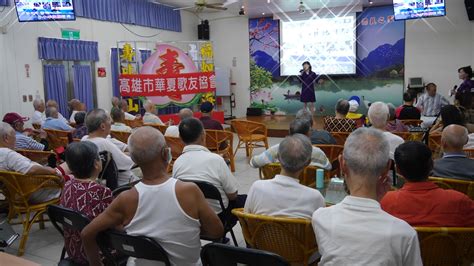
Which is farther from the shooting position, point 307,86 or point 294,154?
point 307,86

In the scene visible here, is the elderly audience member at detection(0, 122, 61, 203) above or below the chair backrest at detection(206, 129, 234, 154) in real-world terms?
above

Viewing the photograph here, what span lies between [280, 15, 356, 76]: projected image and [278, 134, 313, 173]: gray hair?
10159 millimetres

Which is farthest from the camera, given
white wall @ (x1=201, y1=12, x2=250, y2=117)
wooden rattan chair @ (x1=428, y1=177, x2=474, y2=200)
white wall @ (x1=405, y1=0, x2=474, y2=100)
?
white wall @ (x1=201, y1=12, x2=250, y2=117)

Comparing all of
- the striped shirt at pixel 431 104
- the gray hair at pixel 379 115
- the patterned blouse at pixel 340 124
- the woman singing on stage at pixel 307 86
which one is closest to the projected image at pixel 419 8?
the striped shirt at pixel 431 104

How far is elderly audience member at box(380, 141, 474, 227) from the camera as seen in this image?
1.84 metres

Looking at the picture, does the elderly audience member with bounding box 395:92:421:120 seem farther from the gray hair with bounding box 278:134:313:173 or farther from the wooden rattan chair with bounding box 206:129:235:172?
the gray hair with bounding box 278:134:313:173

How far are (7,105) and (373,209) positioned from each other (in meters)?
8.09

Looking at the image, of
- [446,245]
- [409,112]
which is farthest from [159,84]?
[446,245]

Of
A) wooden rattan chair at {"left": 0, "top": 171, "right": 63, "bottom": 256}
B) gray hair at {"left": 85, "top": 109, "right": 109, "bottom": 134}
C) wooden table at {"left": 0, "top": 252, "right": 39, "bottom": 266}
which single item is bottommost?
wooden rattan chair at {"left": 0, "top": 171, "right": 63, "bottom": 256}

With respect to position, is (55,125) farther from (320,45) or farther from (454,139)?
(320,45)

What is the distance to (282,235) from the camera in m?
2.07

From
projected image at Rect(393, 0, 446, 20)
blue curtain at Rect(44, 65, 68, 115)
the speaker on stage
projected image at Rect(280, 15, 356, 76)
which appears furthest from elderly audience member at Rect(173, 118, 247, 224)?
the speaker on stage

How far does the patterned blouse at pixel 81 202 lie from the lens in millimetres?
2178

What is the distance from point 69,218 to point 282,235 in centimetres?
110
